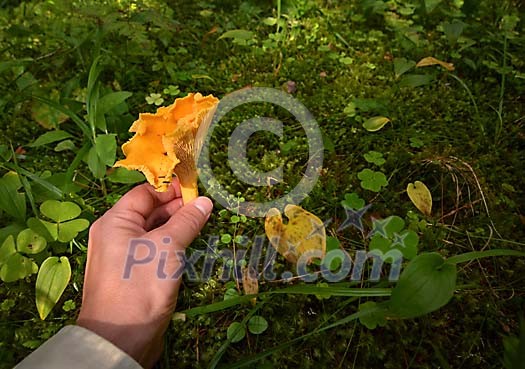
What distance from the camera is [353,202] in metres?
2.14

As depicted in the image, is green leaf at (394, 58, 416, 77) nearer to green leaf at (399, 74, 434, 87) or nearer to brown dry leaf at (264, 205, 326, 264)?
green leaf at (399, 74, 434, 87)

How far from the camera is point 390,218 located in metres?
1.98

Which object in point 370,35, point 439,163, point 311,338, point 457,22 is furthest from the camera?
point 370,35

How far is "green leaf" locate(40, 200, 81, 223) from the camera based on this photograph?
75.2 inches

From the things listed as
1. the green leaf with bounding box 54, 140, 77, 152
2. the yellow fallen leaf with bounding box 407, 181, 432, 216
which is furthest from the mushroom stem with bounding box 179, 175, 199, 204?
the yellow fallen leaf with bounding box 407, 181, 432, 216

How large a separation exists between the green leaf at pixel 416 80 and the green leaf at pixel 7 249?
7.39 feet

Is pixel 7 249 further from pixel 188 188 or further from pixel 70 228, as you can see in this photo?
pixel 188 188

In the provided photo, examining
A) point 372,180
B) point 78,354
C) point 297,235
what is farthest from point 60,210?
point 372,180

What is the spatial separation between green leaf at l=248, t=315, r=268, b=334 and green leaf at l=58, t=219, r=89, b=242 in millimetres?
839

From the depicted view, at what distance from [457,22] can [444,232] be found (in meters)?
1.43

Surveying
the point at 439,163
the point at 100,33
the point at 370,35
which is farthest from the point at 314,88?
the point at 100,33

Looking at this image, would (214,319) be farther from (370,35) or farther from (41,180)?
(370,35)

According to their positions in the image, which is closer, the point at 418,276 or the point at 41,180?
the point at 418,276

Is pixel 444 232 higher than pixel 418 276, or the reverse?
pixel 418 276
